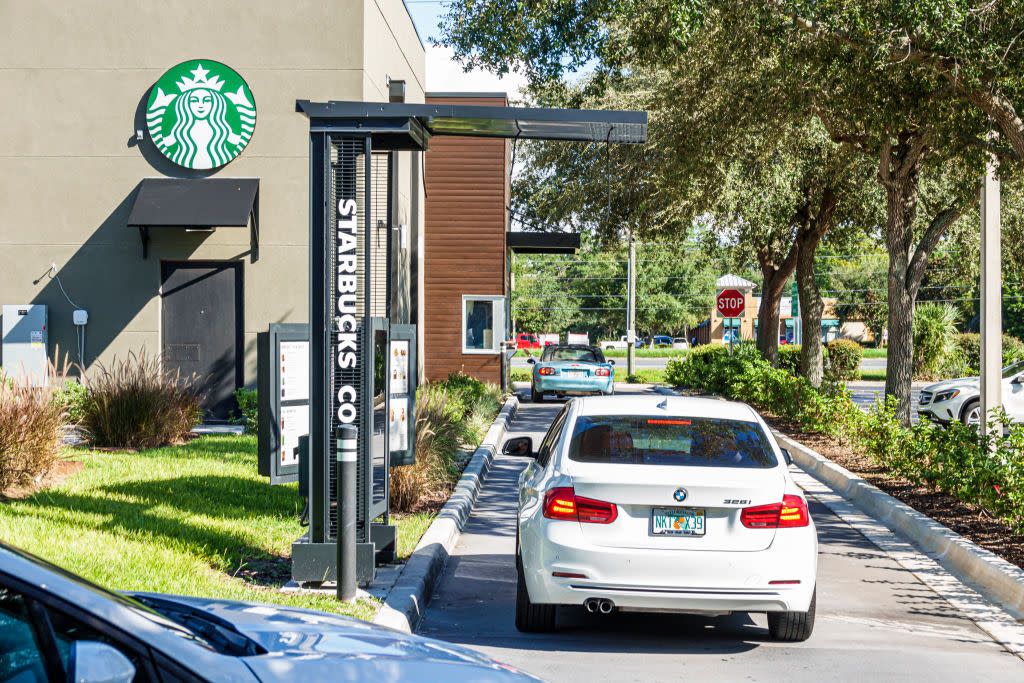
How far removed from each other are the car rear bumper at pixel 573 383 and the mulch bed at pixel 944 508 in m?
11.8

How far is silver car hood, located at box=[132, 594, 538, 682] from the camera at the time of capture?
2.73 metres

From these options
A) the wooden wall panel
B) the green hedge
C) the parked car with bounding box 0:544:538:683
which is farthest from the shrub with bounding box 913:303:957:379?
the parked car with bounding box 0:544:538:683

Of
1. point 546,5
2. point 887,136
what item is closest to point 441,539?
point 546,5

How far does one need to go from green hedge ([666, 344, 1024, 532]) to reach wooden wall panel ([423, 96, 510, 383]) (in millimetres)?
6914

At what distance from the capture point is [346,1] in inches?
687

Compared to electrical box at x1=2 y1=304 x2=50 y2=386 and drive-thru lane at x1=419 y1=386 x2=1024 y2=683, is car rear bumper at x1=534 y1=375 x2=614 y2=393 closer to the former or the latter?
electrical box at x1=2 y1=304 x2=50 y2=386

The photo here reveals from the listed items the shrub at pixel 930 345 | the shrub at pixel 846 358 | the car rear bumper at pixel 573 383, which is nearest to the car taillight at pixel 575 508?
the car rear bumper at pixel 573 383

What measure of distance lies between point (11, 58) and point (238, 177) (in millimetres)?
4095

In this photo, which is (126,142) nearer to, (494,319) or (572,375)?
(494,319)

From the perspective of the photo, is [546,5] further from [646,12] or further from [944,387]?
[944,387]

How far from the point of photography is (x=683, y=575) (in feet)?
20.4

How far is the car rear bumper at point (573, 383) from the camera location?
1109 inches

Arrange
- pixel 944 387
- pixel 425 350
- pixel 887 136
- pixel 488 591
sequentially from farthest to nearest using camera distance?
pixel 425 350 → pixel 944 387 → pixel 887 136 → pixel 488 591

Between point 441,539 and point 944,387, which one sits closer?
point 441,539
